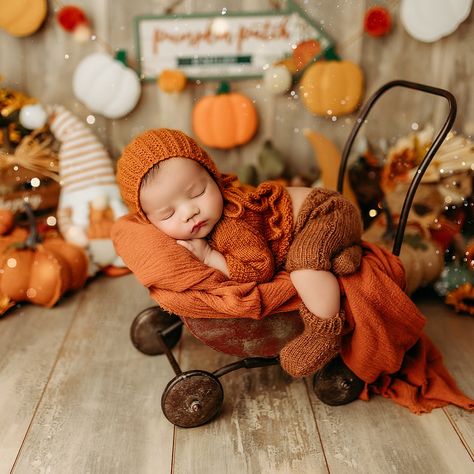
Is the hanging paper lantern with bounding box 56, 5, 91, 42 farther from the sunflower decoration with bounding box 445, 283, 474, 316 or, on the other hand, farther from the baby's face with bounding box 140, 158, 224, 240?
the sunflower decoration with bounding box 445, 283, 474, 316

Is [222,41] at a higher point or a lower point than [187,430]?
higher

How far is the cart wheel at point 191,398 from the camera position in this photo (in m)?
1.26

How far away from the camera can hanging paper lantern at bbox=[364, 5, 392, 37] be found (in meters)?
2.00

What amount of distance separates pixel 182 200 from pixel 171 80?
987mm

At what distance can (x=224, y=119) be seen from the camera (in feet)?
6.72

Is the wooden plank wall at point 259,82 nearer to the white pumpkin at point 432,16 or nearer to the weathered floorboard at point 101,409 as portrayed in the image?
the white pumpkin at point 432,16

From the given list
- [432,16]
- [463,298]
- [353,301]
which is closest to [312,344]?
[353,301]

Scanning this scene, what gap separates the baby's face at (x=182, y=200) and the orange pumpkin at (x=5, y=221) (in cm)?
87

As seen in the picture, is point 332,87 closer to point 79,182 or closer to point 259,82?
point 259,82

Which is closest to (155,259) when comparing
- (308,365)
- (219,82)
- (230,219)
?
(230,219)

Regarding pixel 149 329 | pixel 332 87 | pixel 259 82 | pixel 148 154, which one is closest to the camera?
pixel 148 154

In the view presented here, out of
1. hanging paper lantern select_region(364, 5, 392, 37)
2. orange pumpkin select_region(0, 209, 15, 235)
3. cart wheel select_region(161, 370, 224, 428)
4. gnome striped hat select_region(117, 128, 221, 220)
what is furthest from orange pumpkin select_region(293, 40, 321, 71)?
cart wheel select_region(161, 370, 224, 428)

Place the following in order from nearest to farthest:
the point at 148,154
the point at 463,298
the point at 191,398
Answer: the point at 148,154, the point at 191,398, the point at 463,298

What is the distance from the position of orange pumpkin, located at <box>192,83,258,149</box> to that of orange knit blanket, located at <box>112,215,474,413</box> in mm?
789
